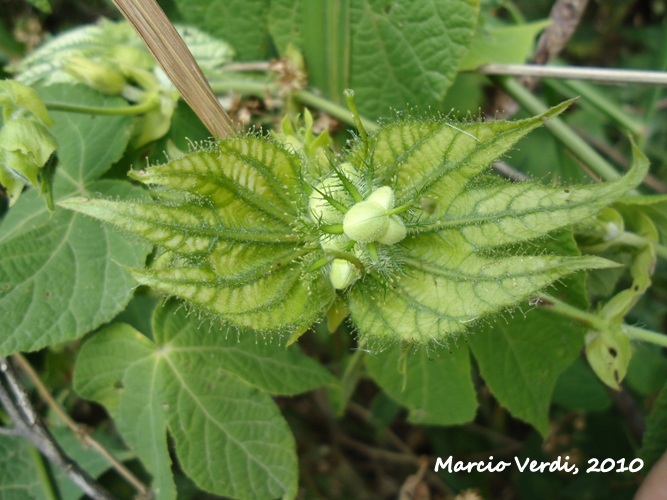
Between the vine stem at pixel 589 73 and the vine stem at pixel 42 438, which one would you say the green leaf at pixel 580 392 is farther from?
the vine stem at pixel 42 438

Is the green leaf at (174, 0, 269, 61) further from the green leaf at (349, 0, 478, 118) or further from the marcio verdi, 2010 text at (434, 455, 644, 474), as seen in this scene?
the marcio verdi, 2010 text at (434, 455, 644, 474)

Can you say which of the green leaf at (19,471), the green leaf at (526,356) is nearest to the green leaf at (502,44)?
the green leaf at (526,356)

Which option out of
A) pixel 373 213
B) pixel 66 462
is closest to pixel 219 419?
pixel 66 462

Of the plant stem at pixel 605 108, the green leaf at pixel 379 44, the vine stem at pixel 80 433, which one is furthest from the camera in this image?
the plant stem at pixel 605 108

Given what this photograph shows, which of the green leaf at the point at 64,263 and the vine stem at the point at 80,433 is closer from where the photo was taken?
the green leaf at the point at 64,263

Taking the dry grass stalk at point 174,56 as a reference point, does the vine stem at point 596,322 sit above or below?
below

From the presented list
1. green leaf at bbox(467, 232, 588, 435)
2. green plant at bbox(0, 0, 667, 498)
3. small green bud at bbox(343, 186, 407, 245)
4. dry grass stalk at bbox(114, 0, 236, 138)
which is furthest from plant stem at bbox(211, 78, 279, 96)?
green leaf at bbox(467, 232, 588, 435)

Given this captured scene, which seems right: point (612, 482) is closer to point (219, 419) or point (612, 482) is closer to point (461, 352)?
point (461, 352)
